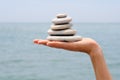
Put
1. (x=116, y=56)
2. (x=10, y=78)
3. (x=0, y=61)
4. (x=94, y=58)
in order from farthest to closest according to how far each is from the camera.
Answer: (x=116, y=56) → (x=0, y=61) → (x=10, y=78) → (x=94, y=58)

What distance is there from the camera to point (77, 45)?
1785 millimetres

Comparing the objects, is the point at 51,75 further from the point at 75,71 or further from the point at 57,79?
the point at 75,71

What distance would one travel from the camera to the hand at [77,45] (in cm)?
173

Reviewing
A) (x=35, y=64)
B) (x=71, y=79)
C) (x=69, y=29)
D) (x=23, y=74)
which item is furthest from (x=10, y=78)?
(x=69, y=29)

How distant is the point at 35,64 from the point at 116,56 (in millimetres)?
3072

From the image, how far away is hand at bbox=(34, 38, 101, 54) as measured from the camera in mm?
1734

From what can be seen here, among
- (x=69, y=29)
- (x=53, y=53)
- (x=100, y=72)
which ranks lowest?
(x=100, y=72)

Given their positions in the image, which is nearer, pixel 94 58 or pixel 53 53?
pixel 94 58

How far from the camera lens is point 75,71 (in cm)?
1174

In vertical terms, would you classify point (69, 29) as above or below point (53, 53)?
below
